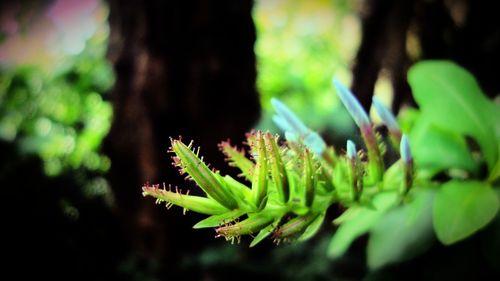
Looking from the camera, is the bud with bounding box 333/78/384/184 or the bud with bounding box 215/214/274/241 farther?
the bud with bounding box 333/78/384/184

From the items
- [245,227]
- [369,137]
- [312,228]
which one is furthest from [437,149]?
[245,227]

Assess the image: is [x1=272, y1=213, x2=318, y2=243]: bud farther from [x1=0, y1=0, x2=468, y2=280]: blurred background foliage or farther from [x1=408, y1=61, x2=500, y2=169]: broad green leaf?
[x1=0, y1=0, x2=468, y2=280]: blurred background foliage

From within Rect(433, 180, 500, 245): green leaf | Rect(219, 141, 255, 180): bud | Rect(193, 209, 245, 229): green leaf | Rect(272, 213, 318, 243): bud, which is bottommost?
Rect(433, 180, 500, 245): green leaf

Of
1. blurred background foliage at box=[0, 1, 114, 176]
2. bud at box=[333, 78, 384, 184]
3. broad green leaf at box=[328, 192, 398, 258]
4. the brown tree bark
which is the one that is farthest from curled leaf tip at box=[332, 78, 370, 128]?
blurred background foliage at box=[0, 1, 114, 176]

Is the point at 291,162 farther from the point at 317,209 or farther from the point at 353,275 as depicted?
the point at 353,275

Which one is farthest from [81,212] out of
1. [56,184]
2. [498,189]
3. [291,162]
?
[498,189]

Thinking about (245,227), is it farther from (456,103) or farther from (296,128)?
(456,103)
